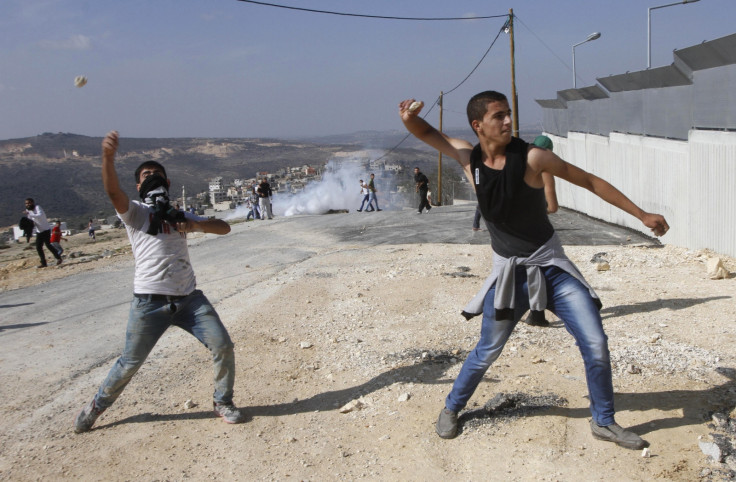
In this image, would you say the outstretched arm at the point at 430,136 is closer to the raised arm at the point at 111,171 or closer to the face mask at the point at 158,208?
the face mask at the point at 158,208

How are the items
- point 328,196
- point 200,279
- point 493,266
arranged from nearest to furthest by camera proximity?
point 493,266, point 200,279, point 328,196

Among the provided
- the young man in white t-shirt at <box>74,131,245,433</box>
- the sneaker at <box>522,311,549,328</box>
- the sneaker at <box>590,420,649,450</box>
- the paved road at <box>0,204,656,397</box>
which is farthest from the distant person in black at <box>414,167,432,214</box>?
the sneaker at <box>590,420,649,450</box>

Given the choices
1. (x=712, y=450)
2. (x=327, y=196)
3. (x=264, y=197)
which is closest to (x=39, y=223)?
(x=264, y=197)

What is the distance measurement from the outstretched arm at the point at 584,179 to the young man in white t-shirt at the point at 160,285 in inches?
82.9

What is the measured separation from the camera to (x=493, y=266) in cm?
361

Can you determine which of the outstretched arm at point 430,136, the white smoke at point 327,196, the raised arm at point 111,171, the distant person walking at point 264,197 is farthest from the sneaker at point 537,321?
the white smoke at point 327,196

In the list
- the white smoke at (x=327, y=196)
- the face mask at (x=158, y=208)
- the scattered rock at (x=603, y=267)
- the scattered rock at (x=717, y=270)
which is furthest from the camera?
the white smoke at (x=327, y=196)

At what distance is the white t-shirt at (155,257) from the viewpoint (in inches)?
161

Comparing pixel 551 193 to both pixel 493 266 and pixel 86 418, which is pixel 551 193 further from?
pixel 86 418

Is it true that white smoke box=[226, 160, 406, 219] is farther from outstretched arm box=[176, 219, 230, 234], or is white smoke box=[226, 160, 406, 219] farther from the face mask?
the face mask

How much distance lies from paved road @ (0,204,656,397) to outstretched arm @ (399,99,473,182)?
3728mm

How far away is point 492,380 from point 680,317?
2.40m

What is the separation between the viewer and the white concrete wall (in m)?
8.52

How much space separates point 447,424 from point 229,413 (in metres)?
1.47
